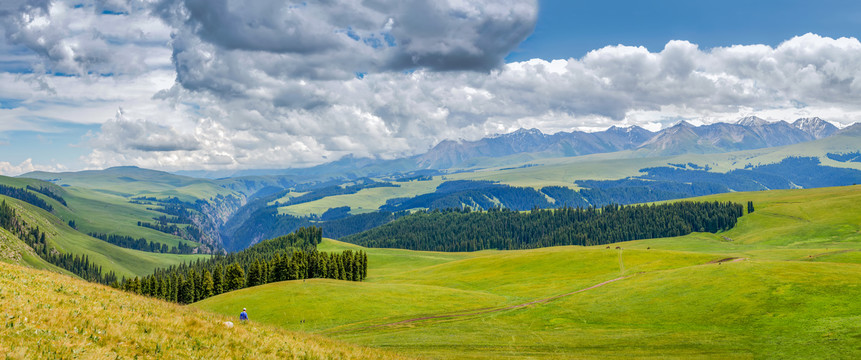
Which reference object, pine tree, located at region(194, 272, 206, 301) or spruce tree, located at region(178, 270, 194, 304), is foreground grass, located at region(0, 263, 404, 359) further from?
pine tree, located at region(194, 272, 206, 301)

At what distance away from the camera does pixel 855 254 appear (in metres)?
79.1

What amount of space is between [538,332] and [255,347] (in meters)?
35.7

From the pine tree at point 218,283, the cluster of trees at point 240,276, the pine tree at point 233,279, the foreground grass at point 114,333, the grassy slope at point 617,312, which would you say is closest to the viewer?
the foreground grass at point 114,333

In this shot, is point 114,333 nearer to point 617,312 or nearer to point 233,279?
point 617,312

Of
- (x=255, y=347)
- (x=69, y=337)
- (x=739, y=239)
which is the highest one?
(x=69, y=337)

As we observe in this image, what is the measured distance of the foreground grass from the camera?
63.3 ft

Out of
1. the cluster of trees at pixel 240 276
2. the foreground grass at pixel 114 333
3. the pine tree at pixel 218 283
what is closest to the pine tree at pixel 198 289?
the cluster of trees at pixel 240 276

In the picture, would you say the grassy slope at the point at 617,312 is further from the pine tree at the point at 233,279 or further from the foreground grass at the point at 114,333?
the pine tree at the point at 233,279

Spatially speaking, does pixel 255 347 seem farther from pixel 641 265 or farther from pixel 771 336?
pixel 641 265

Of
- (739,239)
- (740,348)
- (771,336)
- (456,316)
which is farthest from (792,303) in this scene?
(739,239)

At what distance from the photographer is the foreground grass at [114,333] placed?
1928 centimetres

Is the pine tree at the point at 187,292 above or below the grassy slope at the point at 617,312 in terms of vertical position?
below

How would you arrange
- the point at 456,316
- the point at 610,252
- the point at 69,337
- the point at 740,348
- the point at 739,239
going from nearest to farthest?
the point at 69,337, the point at 740,348, the point at 456,316, the point at 610,252, the point at 739,239

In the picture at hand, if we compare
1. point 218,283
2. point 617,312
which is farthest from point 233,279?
point 617,312
